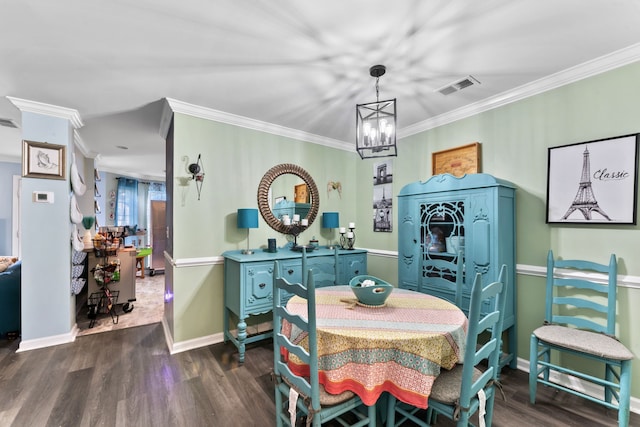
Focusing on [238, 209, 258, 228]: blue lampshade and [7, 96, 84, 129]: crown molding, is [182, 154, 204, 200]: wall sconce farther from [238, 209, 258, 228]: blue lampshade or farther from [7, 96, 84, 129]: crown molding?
[7, 96, 84, 129]: crown molding

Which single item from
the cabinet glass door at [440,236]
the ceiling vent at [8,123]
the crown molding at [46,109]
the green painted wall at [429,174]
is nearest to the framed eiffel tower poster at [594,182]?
the green painted wall at [429,174]

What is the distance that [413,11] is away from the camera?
158 centimetres

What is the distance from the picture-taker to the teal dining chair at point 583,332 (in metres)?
1.76

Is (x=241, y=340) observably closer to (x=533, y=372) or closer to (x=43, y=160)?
(x=533, y=372)

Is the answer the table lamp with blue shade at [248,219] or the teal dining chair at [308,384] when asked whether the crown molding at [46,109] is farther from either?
the teal dining chair at [308,384]

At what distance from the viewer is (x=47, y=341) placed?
A: 2865 mm

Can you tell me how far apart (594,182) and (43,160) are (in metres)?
5.00

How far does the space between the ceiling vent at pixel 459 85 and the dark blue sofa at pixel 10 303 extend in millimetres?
4786

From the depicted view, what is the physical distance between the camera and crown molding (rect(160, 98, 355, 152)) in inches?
111

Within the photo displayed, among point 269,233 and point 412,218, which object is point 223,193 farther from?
point 412,218

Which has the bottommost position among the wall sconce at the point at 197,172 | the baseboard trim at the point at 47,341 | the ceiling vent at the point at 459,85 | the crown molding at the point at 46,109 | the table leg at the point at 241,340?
the baseboard trim at the point at 47,341

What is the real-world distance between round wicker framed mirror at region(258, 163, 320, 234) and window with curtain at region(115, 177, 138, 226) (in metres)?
5.04

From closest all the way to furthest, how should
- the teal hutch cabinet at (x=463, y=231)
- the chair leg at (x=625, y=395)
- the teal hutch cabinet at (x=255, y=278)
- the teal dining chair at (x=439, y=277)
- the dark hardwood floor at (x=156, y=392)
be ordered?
the chair leg at (x=625, y=395) → the dark hardwood floor at (x=156, y=392) → the teal hutch cabinet at (x=463, y=231) → the teal dining chair at (x=439, y=277) → the teal hutch cabinet at (x=255, y=278)

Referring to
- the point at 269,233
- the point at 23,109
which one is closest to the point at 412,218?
the point at 269,233
